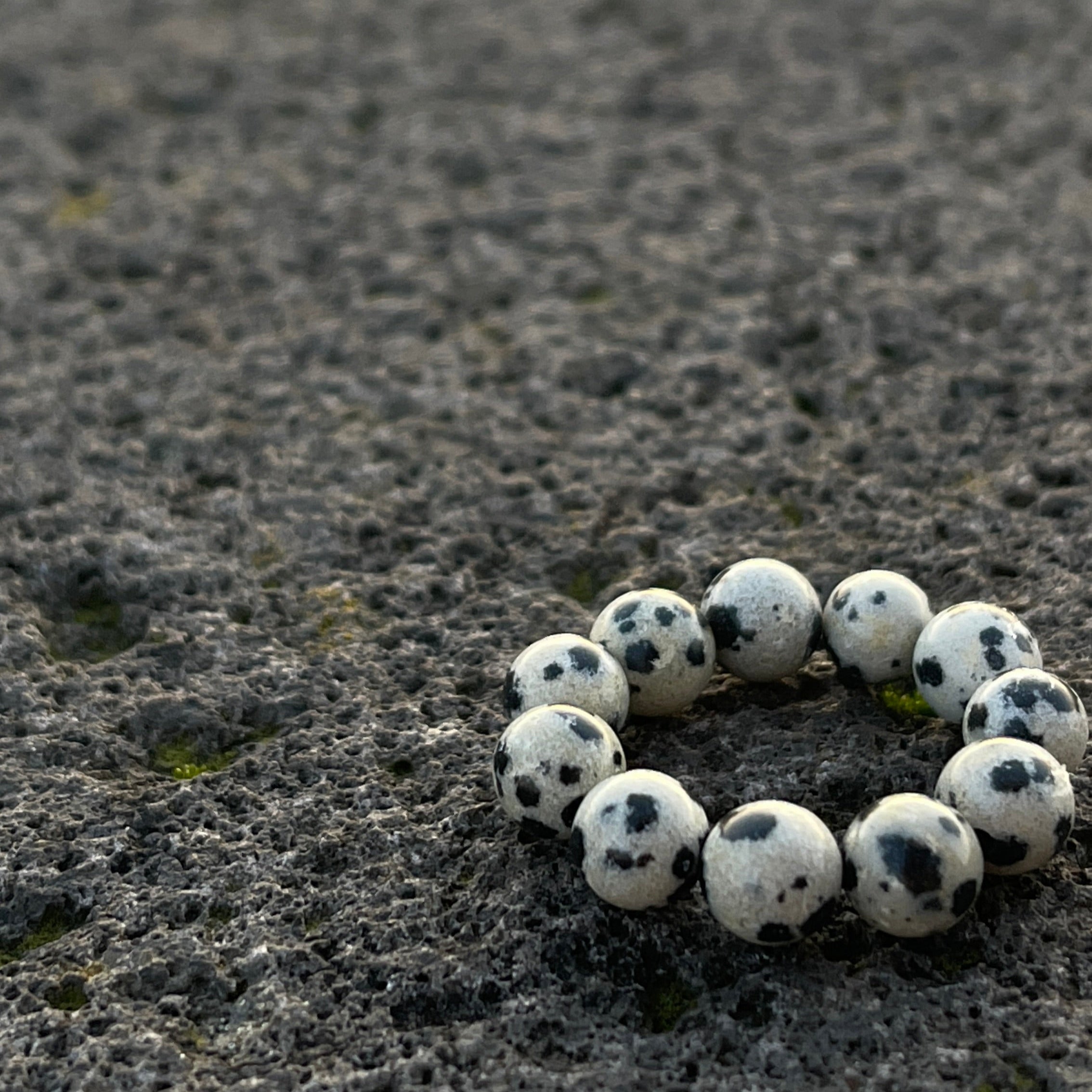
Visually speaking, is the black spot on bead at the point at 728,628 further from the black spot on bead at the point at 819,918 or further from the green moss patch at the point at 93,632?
the green moss patch at the point at 93,632

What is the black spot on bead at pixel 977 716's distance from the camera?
4.75 ft

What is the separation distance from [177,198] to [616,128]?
0.80 metres

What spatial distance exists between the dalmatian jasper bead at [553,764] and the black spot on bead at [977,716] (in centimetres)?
35

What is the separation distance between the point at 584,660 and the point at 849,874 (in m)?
0.35

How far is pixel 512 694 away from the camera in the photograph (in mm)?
1529

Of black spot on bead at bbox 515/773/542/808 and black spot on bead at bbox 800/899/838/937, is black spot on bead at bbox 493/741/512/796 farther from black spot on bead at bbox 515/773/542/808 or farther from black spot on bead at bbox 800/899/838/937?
black spot on bead at bbox 800/899/838/937

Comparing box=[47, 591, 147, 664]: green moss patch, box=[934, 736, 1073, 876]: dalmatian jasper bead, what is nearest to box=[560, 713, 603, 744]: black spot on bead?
box=[934, 736, 1073, 876]: dalmatian jasper bead

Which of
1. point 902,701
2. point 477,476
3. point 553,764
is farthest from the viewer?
point 477,476

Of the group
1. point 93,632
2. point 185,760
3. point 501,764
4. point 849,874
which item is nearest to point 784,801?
point 849,874

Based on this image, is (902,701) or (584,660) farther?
(902,701)

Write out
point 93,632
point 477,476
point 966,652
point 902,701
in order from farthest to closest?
point 477,476 → point 93,632 → point 902,701 → point 966,652

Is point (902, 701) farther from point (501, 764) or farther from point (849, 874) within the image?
point (501, 764)

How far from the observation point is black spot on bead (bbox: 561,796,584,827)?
1406mm

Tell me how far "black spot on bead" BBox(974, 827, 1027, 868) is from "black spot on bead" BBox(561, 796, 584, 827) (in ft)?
1.18
